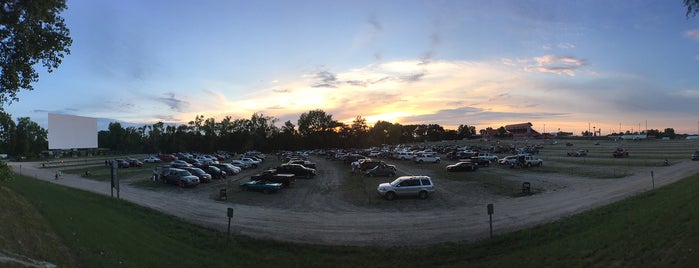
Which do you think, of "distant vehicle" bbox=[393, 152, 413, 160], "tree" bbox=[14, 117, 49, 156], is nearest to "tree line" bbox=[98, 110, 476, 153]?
"tree" bbox=[14, 117, 49, 156]

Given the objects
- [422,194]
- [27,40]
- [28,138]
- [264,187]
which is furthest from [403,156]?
[28,138]

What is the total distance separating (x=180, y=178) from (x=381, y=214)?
76.9ft

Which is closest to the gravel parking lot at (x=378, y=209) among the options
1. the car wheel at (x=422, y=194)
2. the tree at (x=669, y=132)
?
the car wheel at (x=422, y=194)

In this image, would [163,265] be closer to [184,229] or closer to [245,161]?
[184,229]

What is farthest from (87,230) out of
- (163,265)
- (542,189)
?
(542,189)

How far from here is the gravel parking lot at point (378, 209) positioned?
1869 centimetres

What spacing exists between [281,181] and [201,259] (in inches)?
941

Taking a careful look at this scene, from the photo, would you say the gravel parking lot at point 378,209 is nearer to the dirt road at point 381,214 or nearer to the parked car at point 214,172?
the dirt road at point 381,214

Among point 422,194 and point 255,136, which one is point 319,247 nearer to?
point 422,194

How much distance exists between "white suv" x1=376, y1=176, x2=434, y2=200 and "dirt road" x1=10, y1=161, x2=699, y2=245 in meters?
0.92

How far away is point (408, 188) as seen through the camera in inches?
1151

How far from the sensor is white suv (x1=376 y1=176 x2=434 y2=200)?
29.0 m

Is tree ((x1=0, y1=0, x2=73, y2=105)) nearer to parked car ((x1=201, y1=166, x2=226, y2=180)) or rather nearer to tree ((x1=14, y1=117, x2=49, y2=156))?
parked car ((x1=201, y1=166, x2=226, y2=180))

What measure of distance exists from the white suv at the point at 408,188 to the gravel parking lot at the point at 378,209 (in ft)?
2.10
